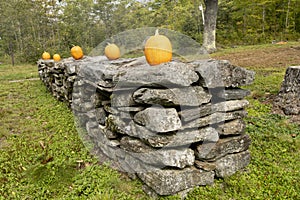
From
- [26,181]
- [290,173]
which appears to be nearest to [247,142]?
[290,173]

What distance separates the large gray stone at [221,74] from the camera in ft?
8.12

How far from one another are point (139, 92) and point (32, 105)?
5049 millimetres

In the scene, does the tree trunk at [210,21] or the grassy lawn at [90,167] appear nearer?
the grassy lawn at [90,167]

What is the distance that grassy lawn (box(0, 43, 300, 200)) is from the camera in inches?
102

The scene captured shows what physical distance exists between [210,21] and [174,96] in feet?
45.4

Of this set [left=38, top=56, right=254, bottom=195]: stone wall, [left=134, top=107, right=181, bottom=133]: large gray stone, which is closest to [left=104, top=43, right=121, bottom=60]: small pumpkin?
[left=38, top=56, right=254, bottom=195]: stone wall

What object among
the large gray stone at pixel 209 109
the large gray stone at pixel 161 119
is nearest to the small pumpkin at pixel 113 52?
the large gray stone at pixel 161 119

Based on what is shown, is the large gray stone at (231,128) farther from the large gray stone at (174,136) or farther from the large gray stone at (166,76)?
the large gray stone at (166,76)

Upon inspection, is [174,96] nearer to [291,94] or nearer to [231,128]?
[231,128]

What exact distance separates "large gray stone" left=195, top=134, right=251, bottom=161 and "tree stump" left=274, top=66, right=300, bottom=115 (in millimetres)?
1880

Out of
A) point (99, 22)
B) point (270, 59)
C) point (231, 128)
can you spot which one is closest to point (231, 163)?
point (231, 128)

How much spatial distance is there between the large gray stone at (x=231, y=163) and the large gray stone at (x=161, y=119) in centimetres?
78

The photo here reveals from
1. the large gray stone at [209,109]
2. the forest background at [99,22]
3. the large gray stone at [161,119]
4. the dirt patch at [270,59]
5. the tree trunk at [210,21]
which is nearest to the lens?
the large gray stone at [161,119]

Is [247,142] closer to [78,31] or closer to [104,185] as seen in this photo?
[104,185]
